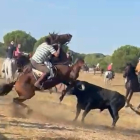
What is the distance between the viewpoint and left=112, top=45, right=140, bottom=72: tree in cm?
7775

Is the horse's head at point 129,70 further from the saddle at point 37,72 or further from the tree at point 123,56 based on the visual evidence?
the tree at point 123,56

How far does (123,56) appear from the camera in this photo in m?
83.4

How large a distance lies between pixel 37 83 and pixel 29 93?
37 centimetres

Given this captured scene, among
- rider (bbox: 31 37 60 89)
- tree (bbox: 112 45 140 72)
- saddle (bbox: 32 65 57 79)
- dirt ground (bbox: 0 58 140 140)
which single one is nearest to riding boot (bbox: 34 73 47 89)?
rider (bbox: 31 37 60 89)

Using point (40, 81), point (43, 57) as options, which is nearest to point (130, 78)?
point (43, 57)

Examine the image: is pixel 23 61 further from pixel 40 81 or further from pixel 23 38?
pixel 23 38

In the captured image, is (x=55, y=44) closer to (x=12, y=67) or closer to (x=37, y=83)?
(x=37, y=83)

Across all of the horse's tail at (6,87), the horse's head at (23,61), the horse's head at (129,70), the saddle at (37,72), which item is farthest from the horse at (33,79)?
the horse's head at (129,70)

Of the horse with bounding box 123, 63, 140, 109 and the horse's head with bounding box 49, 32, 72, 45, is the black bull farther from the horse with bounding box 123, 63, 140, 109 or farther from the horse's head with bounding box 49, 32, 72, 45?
→ the horse with bounding box 123, 63, 140, 109

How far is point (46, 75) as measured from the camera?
14.6 meters

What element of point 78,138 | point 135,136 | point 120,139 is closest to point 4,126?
point 78,138

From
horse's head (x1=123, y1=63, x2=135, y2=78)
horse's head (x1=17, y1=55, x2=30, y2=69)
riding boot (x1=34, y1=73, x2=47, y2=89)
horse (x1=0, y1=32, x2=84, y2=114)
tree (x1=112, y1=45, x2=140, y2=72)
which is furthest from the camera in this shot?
tree (x1=112, y1=45, x2=140, y2=72)

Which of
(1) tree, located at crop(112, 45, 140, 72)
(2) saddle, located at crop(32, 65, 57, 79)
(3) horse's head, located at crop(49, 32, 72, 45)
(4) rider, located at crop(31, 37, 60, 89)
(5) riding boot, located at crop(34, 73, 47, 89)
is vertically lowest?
(1) tree, located at crop(112, 45, 140, 72)

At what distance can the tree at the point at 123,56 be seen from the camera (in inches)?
3061
